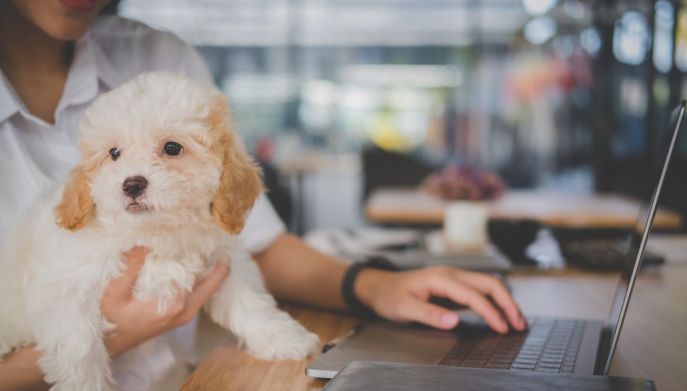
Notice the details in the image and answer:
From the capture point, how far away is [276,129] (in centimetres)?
1014

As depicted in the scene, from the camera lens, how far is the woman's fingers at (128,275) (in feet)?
3.41

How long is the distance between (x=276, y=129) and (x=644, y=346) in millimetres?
9263

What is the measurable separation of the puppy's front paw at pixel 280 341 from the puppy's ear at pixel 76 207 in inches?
12.8

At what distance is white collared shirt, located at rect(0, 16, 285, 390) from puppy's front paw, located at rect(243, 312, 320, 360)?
313mm

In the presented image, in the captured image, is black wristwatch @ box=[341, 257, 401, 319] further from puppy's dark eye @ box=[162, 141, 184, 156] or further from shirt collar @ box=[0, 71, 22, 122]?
shirt collar @ box=[0, 71, 22, 122]

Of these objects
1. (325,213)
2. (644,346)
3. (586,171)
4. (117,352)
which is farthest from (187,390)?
(325,213)

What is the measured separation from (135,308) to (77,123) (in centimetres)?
50

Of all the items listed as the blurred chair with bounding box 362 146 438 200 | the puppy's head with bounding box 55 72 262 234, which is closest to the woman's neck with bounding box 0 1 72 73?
the puppy's head with bounding box 55 72 262 234

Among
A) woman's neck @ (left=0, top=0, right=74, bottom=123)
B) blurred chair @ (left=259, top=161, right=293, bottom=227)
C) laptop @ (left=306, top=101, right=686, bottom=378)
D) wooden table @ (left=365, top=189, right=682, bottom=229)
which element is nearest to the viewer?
laptop @ (left=306, top=101, right=686, bottom=378)

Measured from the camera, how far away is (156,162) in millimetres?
1029

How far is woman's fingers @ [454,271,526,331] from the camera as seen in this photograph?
1137 mm

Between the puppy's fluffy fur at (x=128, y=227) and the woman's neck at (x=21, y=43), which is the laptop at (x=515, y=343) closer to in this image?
the puppy's fluffy fur at (x=128, y=227)

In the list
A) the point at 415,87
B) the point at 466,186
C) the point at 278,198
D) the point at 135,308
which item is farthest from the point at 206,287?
the point at 415,87

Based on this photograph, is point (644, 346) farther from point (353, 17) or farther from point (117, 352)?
point (353, 17)
